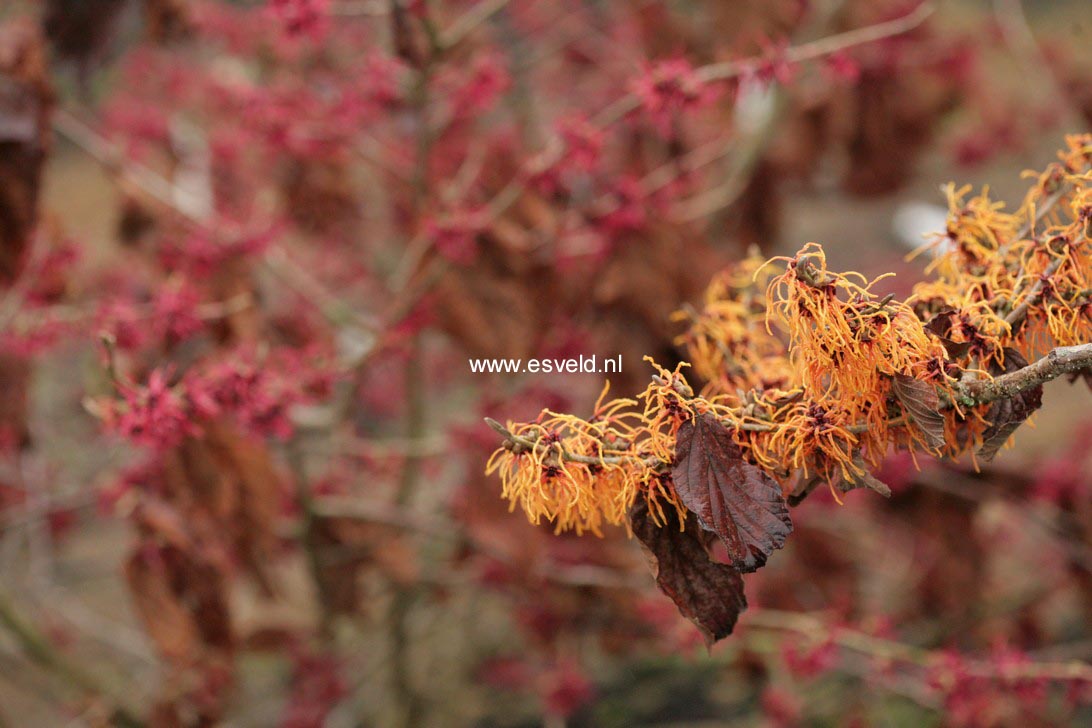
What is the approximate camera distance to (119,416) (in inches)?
41.7

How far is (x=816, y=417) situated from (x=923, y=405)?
8cm

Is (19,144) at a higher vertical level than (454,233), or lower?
higher

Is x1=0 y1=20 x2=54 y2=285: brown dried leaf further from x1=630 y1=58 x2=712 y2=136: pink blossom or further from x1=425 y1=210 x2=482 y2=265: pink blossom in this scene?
x1=630 y1=58 x2=712 y2=136: pink blossom

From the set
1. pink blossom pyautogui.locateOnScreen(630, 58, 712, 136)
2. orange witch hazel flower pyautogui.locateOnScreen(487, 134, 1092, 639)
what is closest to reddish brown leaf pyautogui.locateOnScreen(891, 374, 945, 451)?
orange witch hazel flower pyautogui.locateOnScreen(487, 134, 1092, 639)

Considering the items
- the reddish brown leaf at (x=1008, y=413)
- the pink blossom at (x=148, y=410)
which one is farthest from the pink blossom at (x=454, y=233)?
the reddish brown leaf at (x=1008, y=413)

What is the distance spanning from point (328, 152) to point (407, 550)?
0.92 meters

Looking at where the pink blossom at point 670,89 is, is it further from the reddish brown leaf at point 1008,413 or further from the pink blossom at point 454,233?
the reddish brown leaf at point 1008,413

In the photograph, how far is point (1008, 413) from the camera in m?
0.72

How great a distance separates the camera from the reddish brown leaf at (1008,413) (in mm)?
716

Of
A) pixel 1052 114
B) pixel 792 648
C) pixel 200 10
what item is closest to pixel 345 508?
pixel 792 648

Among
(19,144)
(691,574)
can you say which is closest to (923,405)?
(691,574)

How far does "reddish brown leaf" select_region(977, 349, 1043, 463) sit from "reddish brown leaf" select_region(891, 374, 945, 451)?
88 millimetres

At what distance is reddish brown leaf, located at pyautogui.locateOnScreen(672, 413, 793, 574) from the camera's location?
660 millimetres

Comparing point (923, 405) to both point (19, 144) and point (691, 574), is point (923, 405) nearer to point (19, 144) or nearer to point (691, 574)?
point (691, 574)
